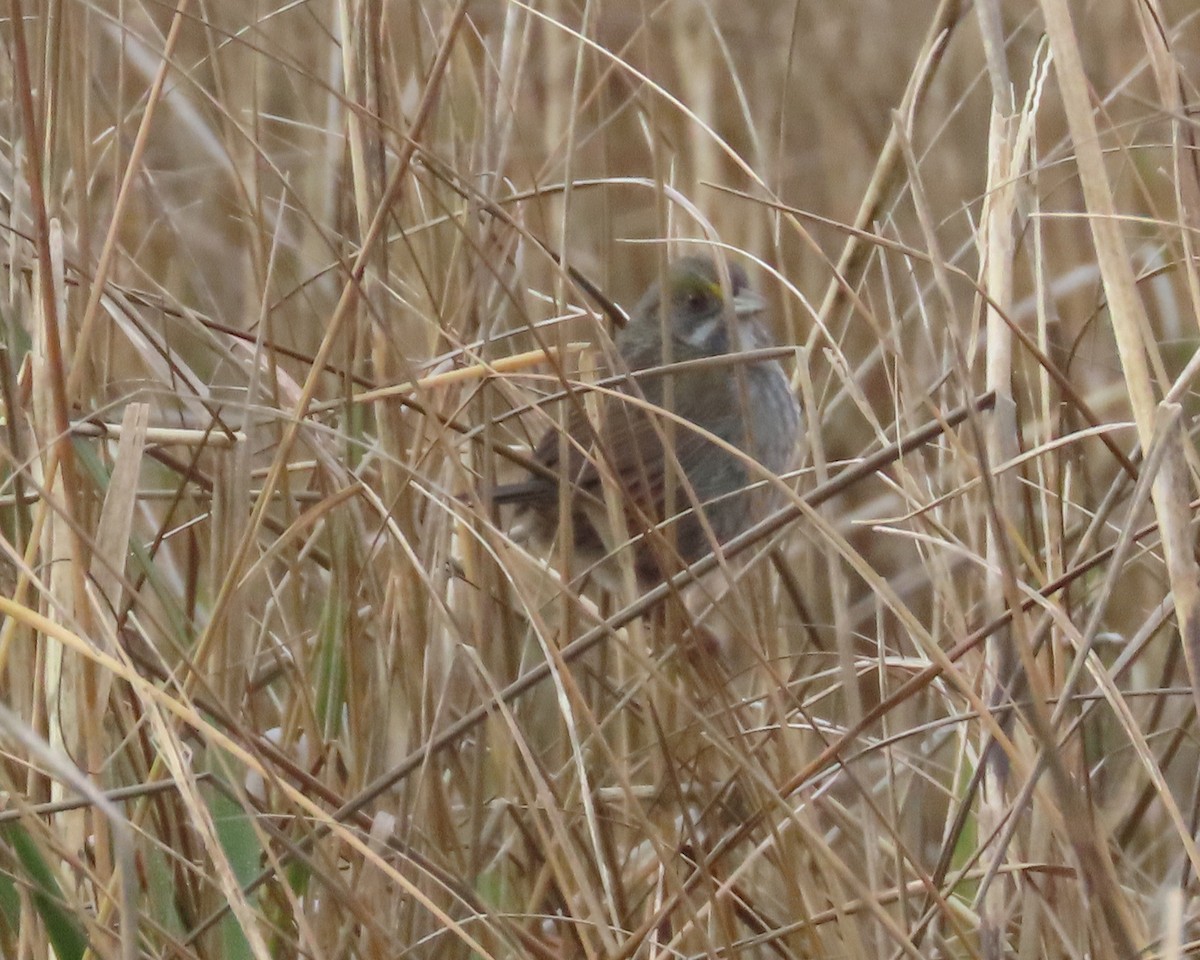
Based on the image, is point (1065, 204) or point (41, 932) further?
point (1065, 204)

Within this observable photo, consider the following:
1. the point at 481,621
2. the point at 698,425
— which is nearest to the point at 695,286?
the point at 698,425

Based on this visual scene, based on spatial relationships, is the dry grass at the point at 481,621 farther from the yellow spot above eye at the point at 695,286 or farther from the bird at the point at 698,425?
the yellow spot above eye at the point at 695,286

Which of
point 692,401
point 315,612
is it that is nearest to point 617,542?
point 315,612

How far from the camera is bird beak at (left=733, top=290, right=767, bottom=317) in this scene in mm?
3008

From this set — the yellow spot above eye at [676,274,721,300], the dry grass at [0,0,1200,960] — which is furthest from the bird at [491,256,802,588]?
the dry grass at [0,0,1200,960]

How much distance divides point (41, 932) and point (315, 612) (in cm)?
65

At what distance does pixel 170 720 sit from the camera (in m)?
1.34

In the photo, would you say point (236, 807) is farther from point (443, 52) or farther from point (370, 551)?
point (443, 52)

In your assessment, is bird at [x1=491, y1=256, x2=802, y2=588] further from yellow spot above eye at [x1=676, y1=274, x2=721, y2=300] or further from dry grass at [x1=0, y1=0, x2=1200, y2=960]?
dry grass at [x1=0, y1=0, x2=1200, y2=960]

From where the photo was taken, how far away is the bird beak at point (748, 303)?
9.87 feet

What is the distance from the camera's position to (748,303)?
10.0ft

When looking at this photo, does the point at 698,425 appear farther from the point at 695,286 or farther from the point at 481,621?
the point at 481,621

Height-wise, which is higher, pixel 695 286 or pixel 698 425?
pixel 695 286

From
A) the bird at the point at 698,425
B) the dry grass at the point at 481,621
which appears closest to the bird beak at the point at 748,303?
the bird at the point at 698,425
